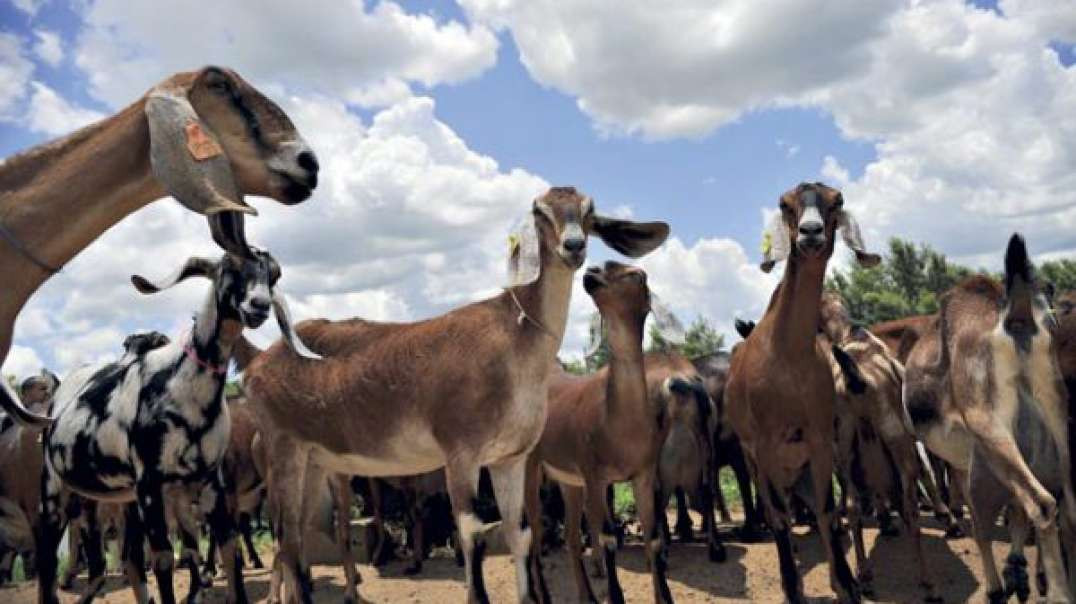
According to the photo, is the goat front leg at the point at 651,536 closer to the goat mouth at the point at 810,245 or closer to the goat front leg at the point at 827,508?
the goat front leg at the point at 827,508

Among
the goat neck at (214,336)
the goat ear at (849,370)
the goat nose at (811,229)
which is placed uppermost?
the goat nose at (811,229)

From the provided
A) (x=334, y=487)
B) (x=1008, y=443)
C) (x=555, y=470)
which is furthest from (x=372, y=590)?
(x=1008, y=443)

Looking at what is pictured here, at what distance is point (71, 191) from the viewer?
2980 mm

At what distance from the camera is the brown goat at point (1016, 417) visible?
5434 mm

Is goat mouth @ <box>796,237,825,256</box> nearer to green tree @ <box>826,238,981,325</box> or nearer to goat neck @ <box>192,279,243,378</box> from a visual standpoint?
goat neck @ <box>192,279,243,378</box>

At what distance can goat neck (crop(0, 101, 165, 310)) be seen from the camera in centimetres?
290

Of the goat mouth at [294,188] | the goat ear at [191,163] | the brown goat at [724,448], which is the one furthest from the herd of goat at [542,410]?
the brown goat at [724,448]

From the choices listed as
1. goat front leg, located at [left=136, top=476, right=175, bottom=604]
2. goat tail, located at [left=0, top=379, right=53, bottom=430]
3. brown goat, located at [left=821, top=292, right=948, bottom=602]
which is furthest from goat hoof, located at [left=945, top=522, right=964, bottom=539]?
goat tail, located at [left=0, top=379, right=53, bottom=430]

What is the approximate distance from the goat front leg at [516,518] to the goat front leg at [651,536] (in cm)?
184

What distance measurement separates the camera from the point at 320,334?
7.27m

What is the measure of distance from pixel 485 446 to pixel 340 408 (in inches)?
57.3

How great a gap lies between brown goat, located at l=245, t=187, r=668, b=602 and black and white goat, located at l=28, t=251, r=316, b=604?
53cm

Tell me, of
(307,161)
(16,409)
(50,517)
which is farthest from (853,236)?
(50,517)

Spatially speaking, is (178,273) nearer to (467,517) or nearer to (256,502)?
(467,517)
